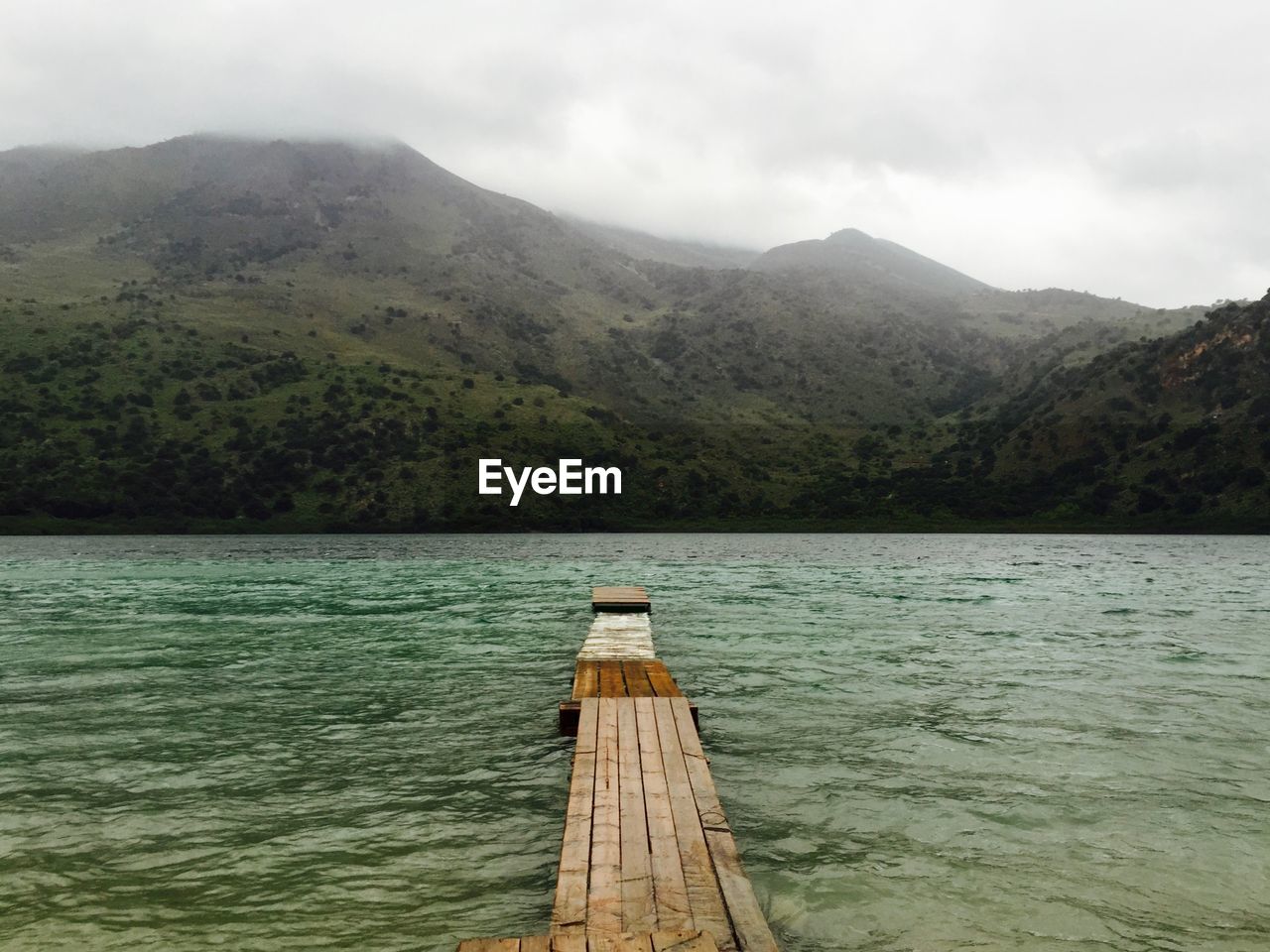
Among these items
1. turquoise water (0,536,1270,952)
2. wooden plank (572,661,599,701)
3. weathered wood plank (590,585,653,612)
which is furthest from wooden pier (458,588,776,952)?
weathered wood plank (590,585,653,612)

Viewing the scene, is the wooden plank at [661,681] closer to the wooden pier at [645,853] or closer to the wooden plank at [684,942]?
the wooden pier at [645,853]

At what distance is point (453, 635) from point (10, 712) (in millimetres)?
14281

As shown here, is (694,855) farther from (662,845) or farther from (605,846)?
(605,846)

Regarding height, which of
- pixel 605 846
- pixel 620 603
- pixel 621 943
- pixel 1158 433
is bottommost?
pixel 620 603

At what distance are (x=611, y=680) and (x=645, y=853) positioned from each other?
10.2 m

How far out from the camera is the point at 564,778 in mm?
12977

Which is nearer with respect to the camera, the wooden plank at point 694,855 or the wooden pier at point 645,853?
the wooden pier at point 645,853

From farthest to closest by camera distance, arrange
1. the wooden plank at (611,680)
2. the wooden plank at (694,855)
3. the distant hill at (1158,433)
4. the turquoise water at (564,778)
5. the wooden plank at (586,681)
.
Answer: the distant hill at (1158,433) → the wooden plank at (586,681) → the wooden plank at (611,680) → the turquoise water at (564,778) → the wooden plank at (694,855)

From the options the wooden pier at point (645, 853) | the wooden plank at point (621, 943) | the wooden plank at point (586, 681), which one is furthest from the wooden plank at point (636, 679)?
the wooden plank at point (621, 943)

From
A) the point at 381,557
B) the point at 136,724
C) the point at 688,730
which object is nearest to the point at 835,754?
Answer: the point at 688,730

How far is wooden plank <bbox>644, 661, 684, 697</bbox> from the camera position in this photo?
672 inches

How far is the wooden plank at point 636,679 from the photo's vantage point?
16944 millimetres

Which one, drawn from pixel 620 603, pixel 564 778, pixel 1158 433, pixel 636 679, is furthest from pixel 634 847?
pixel 1158 433

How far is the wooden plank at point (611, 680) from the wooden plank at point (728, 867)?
4.77m
